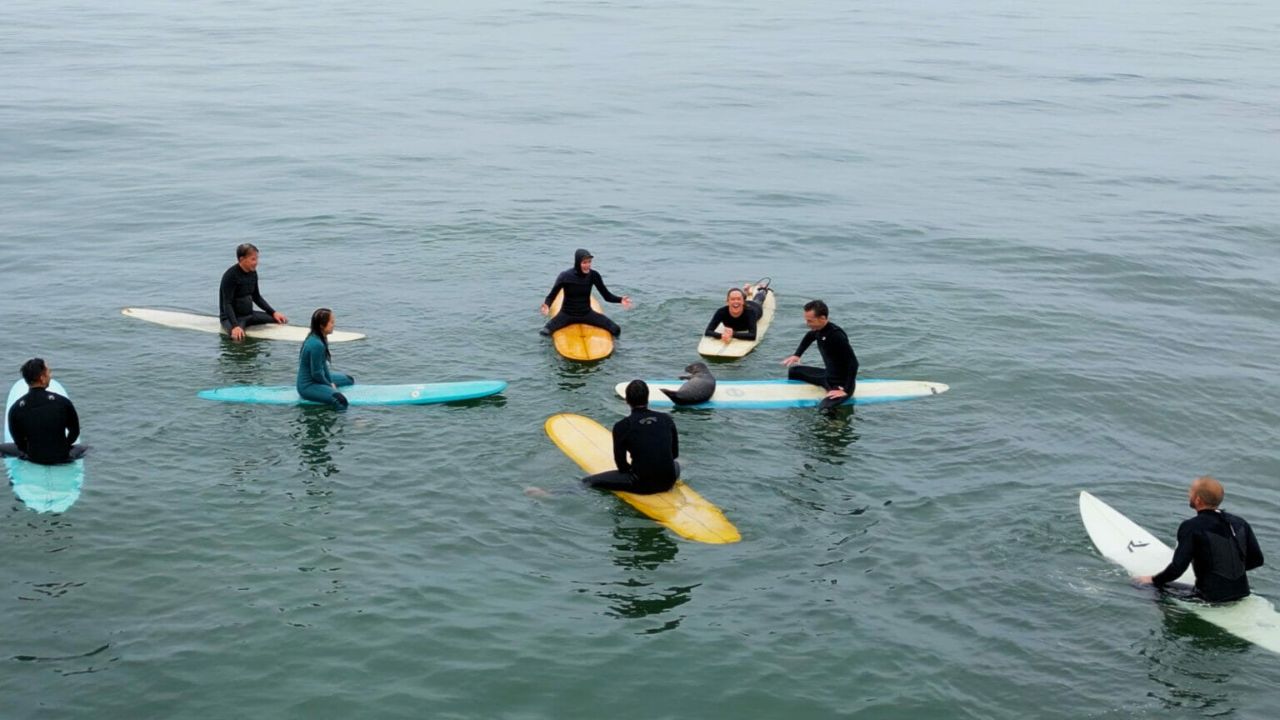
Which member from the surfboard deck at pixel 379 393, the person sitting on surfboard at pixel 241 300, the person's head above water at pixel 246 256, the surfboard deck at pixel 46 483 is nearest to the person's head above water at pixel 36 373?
the surfboard deck at pixel 46 483

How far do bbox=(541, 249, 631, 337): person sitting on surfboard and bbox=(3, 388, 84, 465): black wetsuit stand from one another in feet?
26.4

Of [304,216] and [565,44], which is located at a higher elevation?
[565,44]

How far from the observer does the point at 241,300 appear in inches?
798

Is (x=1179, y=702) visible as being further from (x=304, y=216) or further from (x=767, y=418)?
(x=304, y=216)

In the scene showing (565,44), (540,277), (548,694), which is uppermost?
(565,44)

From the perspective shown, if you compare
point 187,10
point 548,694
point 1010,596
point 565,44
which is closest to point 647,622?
point 548,694

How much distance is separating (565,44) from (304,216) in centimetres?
3928

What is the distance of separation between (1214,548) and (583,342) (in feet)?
35.5

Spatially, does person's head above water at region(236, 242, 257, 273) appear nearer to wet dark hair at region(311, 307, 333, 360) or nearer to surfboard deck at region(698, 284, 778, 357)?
wet dark hair at region(311, 307, 333, 360)

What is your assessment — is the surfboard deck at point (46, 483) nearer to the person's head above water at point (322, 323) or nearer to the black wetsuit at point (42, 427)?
the black wetsuit at point (42, 427)

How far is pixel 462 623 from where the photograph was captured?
40.4 feet

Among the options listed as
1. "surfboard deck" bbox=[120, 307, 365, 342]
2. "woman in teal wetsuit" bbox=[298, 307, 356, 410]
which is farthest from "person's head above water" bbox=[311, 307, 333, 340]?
"surfboard deck" bbox=[120, 307, 365, 342]

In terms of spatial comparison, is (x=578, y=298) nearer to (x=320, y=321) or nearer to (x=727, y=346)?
(x=727, y=346)

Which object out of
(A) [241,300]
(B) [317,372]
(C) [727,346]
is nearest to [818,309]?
(C) [727,346]
